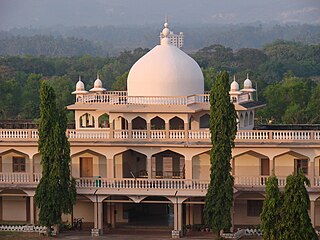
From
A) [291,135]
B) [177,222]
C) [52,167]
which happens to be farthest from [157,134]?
[291,135]

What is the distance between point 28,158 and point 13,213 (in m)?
2.28

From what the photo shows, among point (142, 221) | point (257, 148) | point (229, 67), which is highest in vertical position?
point (229, 67)

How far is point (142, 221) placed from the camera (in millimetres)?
44656

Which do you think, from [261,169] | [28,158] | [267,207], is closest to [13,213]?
[28,158]

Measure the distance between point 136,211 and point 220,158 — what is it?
6312mm

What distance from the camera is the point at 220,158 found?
133 ft

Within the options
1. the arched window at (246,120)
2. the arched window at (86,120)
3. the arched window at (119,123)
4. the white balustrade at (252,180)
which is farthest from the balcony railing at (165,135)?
the arched window at (246,120)

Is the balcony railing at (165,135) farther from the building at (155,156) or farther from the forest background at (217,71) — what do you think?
the forest background at (217,71)

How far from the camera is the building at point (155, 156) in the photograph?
4253 centimetres

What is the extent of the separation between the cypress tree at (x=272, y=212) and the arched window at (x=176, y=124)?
12.3m

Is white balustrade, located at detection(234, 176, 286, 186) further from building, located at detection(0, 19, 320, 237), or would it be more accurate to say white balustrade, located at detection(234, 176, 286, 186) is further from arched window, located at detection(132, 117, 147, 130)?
arched window, located at detection(132, 117, 147, 130)

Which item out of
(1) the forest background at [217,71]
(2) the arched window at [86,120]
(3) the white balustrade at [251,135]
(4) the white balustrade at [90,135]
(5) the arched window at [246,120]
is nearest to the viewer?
(3) the white balustrade at [251,135]

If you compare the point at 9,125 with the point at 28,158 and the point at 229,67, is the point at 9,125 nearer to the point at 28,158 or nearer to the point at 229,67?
the point at 28,158

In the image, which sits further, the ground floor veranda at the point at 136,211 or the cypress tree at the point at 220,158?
the ground floor veranda at the point at 136,211
